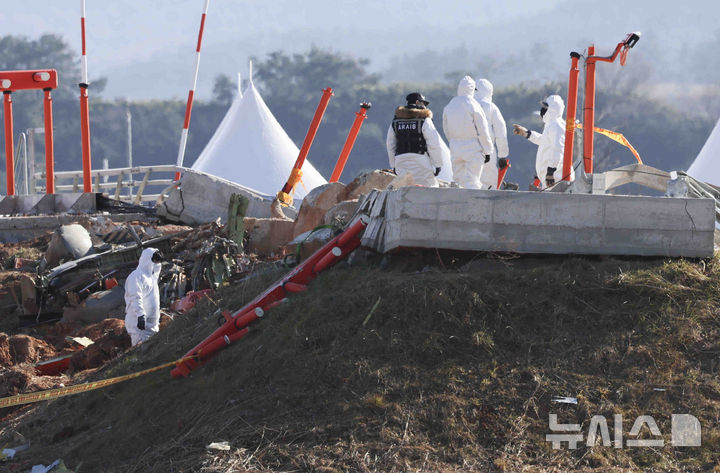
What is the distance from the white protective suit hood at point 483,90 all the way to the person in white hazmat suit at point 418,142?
2.04 meters

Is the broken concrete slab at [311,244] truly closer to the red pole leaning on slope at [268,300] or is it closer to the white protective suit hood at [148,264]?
the red pole leaning on slope at [268,300]

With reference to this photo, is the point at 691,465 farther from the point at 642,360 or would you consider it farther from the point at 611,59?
the point at 611,59

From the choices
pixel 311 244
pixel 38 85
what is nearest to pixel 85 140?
pixel 38 85

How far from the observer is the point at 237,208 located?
11688 millimetres

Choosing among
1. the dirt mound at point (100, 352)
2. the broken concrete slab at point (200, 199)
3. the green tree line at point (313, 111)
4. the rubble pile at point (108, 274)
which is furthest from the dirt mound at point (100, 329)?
the green tree line at point (313, 111)

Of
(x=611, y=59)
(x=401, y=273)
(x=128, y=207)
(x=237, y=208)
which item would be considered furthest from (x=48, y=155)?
(x=401, y=273)

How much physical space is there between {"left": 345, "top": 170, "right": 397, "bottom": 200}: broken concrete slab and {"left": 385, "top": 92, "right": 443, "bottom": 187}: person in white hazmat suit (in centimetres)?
95

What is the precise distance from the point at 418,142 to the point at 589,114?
4.96 ft

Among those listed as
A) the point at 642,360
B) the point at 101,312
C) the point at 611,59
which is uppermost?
the point at 611,59

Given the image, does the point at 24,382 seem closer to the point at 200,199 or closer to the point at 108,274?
the point at 108,274

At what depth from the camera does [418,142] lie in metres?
9.97

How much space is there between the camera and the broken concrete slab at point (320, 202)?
11.0m

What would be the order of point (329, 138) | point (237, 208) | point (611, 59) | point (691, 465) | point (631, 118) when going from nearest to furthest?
point (691, 465) < point (611, 59) < point (237, 208) < point (631, 118) < point (329, 138)

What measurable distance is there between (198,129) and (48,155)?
38035 mm
